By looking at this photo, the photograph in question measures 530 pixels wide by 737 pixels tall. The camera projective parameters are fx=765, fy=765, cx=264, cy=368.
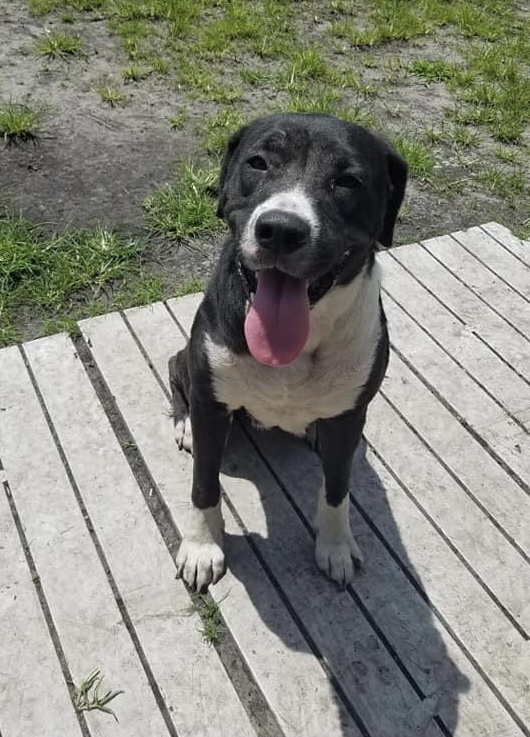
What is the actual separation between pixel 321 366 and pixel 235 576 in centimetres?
89

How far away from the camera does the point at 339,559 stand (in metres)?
2.71

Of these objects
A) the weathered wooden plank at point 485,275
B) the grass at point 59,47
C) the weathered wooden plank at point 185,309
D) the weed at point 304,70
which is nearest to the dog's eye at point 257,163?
the weathered wooden plank at point 185,309

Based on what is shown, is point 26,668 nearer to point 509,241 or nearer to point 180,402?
point 180,402

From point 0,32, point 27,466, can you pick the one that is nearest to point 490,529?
point 27,466

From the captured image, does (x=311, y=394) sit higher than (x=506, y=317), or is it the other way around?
(x=311, y=394)

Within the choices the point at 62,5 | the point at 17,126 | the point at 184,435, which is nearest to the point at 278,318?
the point at 184,435

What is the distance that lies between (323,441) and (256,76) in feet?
13.5

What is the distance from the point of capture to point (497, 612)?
2695 millimetres

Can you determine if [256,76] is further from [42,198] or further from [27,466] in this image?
[27,466]

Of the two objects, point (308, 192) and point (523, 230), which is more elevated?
point (308, 192)

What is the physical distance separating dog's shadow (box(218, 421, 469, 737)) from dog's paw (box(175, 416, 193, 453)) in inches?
6.6

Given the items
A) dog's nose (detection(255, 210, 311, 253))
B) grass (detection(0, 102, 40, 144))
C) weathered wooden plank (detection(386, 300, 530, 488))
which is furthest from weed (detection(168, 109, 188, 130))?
dog's nose (detection(255, 210, 311, 253))

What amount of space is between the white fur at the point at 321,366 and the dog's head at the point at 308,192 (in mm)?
159

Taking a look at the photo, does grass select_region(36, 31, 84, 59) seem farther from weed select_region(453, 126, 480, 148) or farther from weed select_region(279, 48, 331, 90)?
weed select_region(453, 126, 480, 148)
